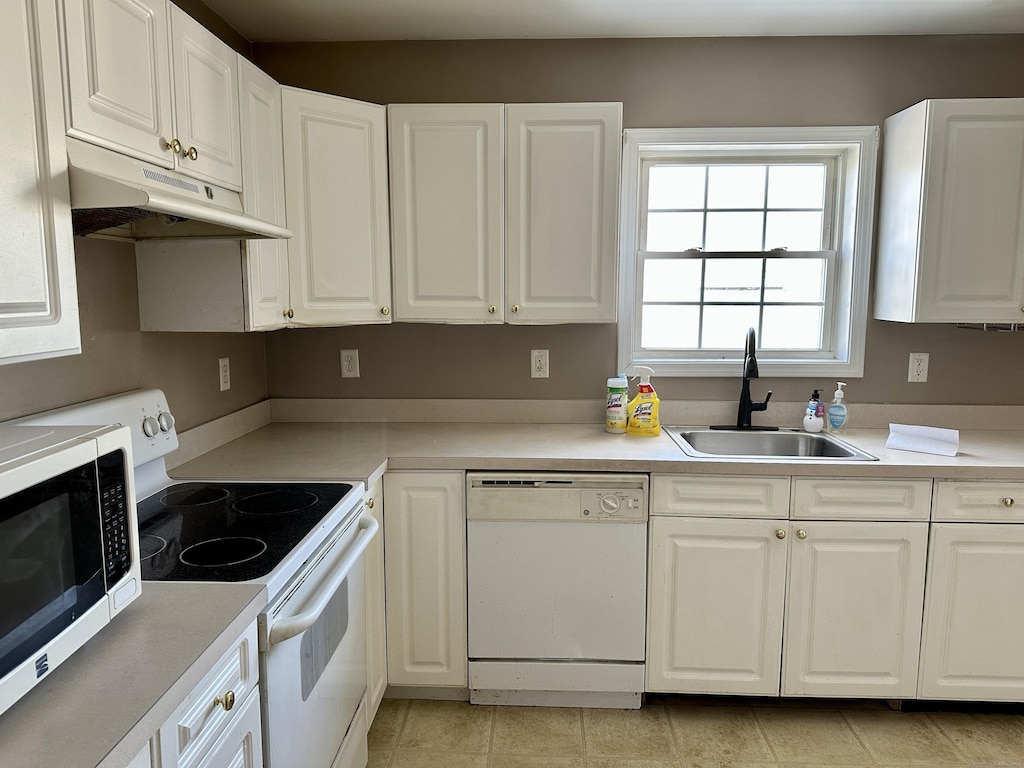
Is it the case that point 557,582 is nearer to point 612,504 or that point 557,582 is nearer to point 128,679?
point 612,504

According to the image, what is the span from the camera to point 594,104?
2.31m

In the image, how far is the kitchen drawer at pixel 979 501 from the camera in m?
2.10

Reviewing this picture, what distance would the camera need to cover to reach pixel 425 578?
7.36 ft

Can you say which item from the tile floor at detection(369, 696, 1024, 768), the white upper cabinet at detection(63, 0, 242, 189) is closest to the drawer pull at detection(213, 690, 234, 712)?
the white upper cabinet at detection(63, 0, 242, 189)

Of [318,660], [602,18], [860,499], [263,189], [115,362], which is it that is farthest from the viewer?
[602,18]

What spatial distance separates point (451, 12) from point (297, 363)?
1467mm

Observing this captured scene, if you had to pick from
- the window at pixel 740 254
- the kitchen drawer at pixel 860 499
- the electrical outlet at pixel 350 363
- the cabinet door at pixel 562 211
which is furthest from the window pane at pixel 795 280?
the electrical outlet at pixel 350 363

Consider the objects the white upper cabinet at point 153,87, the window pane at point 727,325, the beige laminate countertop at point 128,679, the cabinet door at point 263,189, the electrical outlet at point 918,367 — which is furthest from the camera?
the window pane at point 727,325

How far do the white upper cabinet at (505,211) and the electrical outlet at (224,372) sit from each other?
0.65 metres

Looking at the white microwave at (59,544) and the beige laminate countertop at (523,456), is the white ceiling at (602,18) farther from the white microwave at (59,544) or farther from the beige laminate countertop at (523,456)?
the white microwave at (59,544)

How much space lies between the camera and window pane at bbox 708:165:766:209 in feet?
8.85

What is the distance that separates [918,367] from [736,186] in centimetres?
103

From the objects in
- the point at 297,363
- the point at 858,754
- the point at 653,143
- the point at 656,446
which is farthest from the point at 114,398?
the point at 858,754

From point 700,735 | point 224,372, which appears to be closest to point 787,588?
point 700,735
